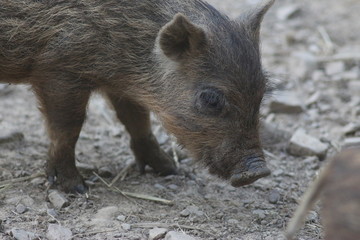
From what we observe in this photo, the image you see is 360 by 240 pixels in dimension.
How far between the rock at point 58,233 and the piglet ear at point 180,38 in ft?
5.47

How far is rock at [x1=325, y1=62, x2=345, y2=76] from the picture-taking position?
9320 millimetres

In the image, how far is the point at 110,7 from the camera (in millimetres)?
5855

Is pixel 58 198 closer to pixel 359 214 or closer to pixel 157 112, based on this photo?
pixel 157 112

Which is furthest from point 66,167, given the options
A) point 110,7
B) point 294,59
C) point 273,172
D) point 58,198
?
point 294,59

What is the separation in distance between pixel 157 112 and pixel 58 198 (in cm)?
113

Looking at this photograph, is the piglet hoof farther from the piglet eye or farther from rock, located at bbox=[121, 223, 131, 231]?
the piglet eye

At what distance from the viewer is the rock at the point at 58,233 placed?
499 cm

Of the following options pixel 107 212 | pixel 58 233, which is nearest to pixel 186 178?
pixel 107 212

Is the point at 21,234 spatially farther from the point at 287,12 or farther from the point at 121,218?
the point at 287,12

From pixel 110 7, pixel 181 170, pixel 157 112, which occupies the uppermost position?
pixel 110 7

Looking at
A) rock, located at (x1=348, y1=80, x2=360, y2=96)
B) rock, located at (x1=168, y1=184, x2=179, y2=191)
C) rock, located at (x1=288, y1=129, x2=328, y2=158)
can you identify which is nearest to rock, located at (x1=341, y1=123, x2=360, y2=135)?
rock, located at (x1=288, y1=129, x2=328, y2=158)

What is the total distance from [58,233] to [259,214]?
1.74 m

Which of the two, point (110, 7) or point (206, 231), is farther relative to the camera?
point (110, 7)

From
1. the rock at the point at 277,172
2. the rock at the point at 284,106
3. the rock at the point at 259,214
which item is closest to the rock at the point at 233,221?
the rock at the point at 259,214
